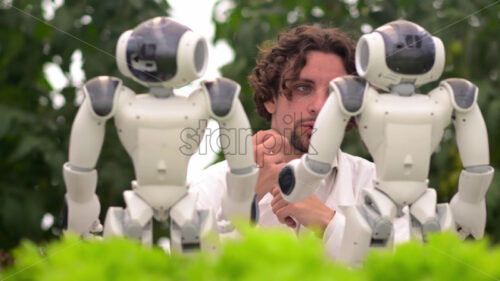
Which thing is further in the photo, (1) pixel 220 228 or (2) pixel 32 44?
(2) pixel 32 44

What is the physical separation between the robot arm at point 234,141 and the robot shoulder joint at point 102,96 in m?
0.27

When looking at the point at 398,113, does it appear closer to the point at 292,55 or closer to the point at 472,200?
the point at 472,200

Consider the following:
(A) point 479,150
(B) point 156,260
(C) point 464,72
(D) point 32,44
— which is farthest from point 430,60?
(D) point 32,44

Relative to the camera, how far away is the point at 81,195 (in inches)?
84.7

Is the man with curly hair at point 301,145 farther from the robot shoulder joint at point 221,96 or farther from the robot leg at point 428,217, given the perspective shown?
the robot shoulder joint at point 221,96

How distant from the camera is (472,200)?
7.29ft

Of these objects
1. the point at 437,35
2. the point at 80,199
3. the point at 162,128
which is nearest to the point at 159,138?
the point at 162,128

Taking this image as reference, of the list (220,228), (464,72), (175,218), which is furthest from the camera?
(464,72)

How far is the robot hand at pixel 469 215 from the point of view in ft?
7.32

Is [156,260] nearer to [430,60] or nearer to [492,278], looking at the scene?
[492,278]

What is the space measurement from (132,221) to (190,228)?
0.55ft

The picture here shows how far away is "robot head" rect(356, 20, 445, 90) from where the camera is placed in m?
2.10

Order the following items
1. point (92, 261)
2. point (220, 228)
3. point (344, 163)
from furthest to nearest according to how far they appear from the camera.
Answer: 1. point (344, 163)
2. point (220, 228)
3. point (92, 261)

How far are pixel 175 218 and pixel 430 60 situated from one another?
87 cm
